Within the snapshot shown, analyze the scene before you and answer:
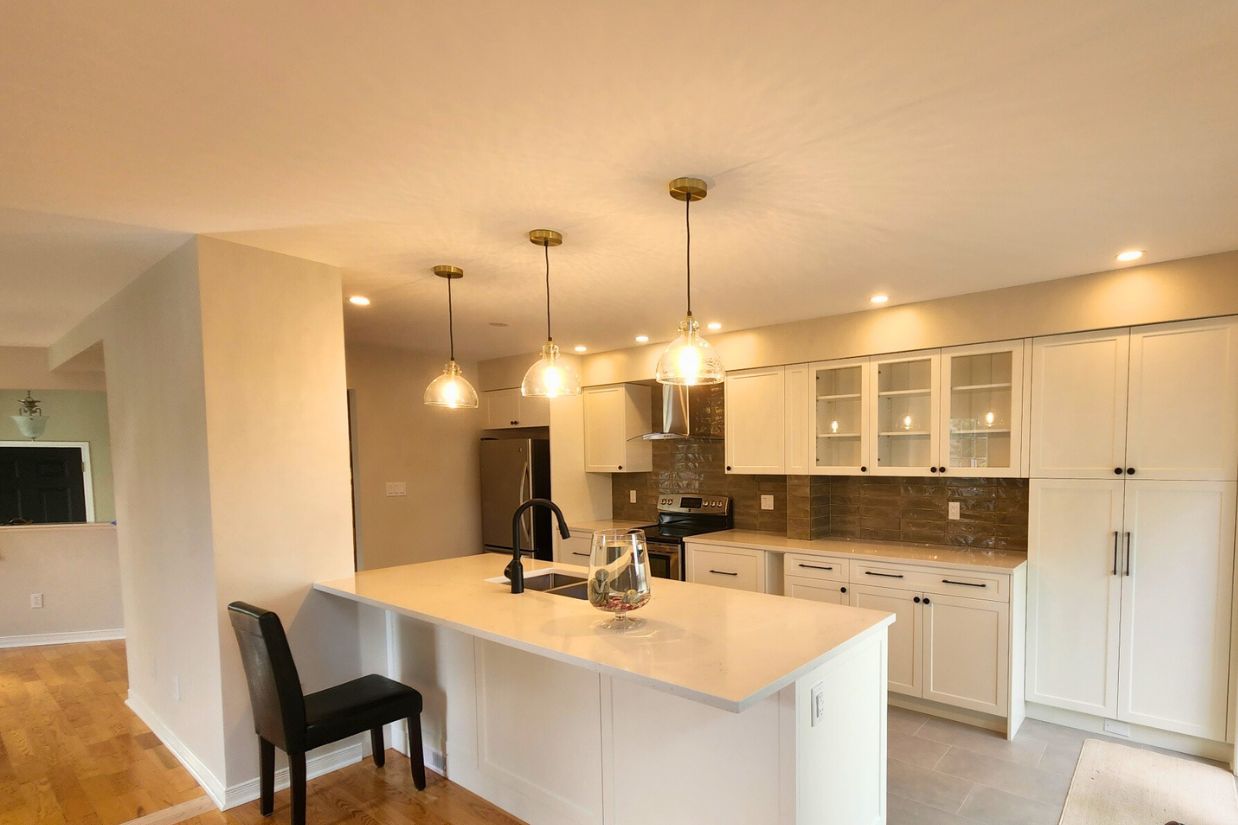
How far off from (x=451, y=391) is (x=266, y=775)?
5.64ft

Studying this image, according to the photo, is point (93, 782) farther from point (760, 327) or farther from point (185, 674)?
point (760, 327)

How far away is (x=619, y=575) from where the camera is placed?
2.00 meters

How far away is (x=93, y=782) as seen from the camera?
285 centimetres

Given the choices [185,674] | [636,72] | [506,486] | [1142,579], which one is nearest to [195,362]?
[185,674]

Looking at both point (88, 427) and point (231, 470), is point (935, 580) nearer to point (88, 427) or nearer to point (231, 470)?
point (231, 470)

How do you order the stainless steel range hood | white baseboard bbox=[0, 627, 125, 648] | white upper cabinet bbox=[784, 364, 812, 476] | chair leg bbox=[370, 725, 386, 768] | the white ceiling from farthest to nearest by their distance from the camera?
the stainless steel range hood < white baseboard bbox=[0, 627, 125, 648] < white upper cabinet bbox=[784, 364, 812, 476] < chair leg bbox=[370, 725, 386, 768] < the white ceiling

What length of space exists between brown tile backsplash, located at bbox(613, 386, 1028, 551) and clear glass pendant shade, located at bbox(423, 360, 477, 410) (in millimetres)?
2465

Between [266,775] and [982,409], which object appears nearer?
[266,775]

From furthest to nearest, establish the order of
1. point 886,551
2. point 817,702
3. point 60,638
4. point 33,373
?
point 60,638
point 33,373
point 886,551
point 817,702

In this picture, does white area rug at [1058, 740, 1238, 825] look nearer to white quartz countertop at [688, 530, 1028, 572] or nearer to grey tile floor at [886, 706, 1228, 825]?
grey tile floor at [886, 706, 1228, 825]

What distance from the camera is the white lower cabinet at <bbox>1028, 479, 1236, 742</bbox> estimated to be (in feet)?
9.41

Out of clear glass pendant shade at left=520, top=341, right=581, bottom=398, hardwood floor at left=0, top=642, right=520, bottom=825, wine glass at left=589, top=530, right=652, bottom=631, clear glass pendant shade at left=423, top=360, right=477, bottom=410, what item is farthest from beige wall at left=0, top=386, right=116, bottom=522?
wine glass at left=589, top=530, right=652, bottom=631

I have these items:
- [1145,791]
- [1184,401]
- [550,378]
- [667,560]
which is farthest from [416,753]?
[1184,401]

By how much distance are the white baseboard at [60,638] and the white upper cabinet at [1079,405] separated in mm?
7008
